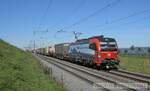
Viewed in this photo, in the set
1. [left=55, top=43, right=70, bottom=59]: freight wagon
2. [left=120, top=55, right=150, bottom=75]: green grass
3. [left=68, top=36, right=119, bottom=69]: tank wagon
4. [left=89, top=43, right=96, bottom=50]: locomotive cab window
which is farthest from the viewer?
[left=55, top=43, right=70, bottom=59]: freight wagon

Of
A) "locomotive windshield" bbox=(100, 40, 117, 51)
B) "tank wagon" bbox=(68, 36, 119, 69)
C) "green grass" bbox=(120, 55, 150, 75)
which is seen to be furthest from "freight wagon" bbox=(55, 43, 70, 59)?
"locomotive windshield" bbox=(100, 40, 117, 51)

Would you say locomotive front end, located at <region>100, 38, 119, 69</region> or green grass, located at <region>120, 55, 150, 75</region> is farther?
locomotive front end, located at <region>100, 38, 119, 69</region>

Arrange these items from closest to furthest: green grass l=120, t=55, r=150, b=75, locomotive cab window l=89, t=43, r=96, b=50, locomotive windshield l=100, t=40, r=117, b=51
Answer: green grass l=120, t=55, r=150, b=75
locomotive windshield l=100, t=40, r=117, b=51
locomotive cab window l=89, t=43, r=96, b=50

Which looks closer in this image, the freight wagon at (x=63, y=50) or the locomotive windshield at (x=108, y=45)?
the locomotive windshield at (x=108, y=45)

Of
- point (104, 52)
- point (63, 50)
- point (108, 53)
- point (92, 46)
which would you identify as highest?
point (63, 50)

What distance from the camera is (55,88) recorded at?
1537 centimetres

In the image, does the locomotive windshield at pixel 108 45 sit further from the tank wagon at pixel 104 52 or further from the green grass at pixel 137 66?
the green grass at pixel 137 66

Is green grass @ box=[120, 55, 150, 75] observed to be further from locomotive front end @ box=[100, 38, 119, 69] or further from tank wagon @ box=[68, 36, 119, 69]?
tank wagon @ box=[68, 36, 119, 69]

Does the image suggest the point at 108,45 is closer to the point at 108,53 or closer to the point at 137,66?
the point at 108,53

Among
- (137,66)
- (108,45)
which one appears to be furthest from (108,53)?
(137,66)

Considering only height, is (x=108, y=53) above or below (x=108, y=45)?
below

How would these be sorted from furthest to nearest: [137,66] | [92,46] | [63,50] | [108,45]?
[63,50], [137,66], [92,46], [108,45]

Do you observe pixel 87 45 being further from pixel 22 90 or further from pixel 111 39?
pixel 22 90

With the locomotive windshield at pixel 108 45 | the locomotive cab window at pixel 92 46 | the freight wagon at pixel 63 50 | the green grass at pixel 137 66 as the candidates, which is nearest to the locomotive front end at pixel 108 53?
the locomotive windshield at pixel 108 45
